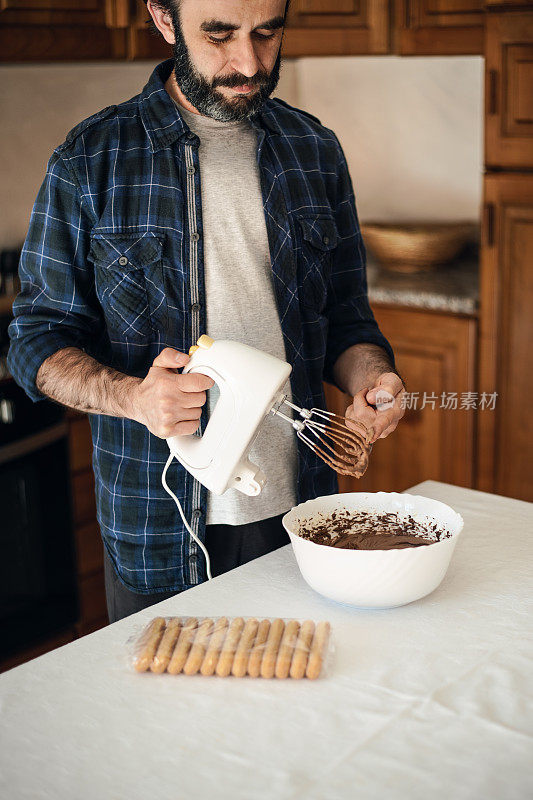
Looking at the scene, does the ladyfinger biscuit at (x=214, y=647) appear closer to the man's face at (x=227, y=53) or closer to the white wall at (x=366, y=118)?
the man's face at (x=227, y=53)

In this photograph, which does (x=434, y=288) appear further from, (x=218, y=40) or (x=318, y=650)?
(x=318, y=650)

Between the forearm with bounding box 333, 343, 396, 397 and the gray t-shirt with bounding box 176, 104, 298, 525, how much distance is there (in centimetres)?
13

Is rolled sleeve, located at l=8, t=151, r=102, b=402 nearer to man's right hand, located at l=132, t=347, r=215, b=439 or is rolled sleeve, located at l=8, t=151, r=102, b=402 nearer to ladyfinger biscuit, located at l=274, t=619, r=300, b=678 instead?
man's right hand, located at l=132, t=347, r=215, b=439

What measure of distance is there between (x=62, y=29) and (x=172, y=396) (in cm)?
125

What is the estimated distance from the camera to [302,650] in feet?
3.19

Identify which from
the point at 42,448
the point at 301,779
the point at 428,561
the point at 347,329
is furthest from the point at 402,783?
the point at 42,448

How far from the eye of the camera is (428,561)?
3.44ft

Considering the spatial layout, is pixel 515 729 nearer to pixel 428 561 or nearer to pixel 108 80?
pixel 428 561

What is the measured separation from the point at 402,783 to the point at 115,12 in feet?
6.01

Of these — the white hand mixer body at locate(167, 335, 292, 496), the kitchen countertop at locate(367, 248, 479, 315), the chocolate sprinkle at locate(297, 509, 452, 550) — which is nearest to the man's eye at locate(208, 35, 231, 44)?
the white hand mixer body at locate(167, 335, 292, 496)

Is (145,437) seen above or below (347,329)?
below

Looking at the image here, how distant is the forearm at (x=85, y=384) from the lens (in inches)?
48.4

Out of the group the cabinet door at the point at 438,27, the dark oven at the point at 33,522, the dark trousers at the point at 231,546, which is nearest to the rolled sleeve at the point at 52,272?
the dark trousers at the point at 231,546

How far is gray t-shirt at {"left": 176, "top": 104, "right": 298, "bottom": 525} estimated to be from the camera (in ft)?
4.60
